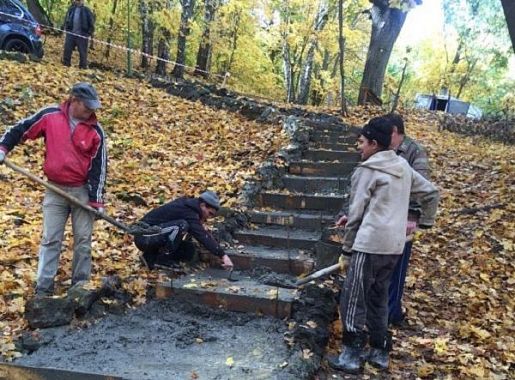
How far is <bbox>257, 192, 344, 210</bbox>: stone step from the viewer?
6602mm

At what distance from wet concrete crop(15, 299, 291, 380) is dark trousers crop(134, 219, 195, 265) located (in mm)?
580

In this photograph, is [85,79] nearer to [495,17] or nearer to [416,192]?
[416,192]

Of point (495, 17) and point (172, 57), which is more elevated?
point (495, 17)

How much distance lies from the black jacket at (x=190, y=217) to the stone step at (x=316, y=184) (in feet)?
8.49

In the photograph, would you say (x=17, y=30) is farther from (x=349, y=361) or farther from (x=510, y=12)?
(x=349, y=361)

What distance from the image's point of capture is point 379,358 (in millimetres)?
3889

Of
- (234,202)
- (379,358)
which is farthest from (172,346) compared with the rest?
(234,202)

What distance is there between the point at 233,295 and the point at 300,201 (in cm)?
252

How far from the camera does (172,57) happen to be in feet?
77.9

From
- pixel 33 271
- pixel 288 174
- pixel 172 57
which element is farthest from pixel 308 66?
pixel 33 271

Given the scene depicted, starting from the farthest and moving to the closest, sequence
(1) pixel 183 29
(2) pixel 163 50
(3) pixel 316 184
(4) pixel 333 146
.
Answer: (2) pixel 163 50 → (1) pixel 183 29 → (4) pixel 333 146 → (3) pixel 316 184

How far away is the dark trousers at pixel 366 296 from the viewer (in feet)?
12.0

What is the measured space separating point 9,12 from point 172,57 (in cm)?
1185

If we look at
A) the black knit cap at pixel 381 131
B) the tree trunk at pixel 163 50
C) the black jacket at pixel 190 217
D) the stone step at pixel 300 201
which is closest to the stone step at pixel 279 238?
the stone step at pixel 300 201
